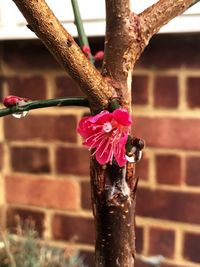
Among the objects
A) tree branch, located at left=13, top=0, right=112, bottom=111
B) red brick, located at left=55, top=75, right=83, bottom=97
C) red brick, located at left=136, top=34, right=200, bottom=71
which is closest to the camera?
tree branch, located at left=13, top=0, right=112, bottom=111

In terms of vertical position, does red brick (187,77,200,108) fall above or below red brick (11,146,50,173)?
above

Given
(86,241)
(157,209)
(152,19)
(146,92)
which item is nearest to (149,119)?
(146,92)

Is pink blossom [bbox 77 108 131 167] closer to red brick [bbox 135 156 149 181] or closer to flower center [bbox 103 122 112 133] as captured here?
flower center [bbox 103 122 112 133]

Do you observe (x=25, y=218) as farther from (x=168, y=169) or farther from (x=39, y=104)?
(x=39, y=104)

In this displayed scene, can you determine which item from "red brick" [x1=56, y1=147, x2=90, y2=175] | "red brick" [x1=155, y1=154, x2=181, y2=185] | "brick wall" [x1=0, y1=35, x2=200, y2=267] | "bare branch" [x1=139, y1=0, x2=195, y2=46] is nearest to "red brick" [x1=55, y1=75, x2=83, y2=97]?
"brick wall" [x1=0, y1=35, x2=200, y2=267]

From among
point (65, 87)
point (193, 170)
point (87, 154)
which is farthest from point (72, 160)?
point (193, 170)

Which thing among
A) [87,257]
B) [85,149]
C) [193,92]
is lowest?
[87,257]

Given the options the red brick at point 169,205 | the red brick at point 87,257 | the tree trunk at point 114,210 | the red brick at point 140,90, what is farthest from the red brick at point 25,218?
the tree trunk at point 114,210
